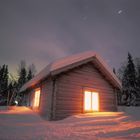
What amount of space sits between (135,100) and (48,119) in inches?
1154

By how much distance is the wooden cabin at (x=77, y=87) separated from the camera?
10250mm

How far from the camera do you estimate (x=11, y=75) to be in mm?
43938

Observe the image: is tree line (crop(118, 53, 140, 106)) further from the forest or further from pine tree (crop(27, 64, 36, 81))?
pine tree (crop(27, 64, 36, 81))

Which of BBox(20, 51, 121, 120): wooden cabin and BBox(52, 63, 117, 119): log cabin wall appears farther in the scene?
BBox(52, 63, 117, 119): log cabin wall

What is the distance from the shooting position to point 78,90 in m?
11.6

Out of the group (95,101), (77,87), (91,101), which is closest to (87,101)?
(91,101)

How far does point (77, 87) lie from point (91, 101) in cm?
192

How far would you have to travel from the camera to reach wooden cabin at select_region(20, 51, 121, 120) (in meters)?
10.2

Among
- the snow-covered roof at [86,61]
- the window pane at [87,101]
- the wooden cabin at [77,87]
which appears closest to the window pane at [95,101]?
the wooden cabin at [77,87]

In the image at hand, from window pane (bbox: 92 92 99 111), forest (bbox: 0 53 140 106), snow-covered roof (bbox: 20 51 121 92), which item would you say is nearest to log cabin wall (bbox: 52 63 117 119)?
window pane (bbox: 92 92 99 111)

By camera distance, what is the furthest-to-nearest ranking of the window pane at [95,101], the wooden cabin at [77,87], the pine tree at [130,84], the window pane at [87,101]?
the pine tree at [130,84]
the window pane at [95,101]
the window pane at [87,101]
the wooden cabin at [77,87]

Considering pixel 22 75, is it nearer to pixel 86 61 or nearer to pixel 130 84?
pixel 130 84

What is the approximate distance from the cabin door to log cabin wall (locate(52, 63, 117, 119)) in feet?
1.21

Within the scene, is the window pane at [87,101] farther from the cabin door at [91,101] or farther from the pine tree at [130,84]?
the pine tree at [130,84]
